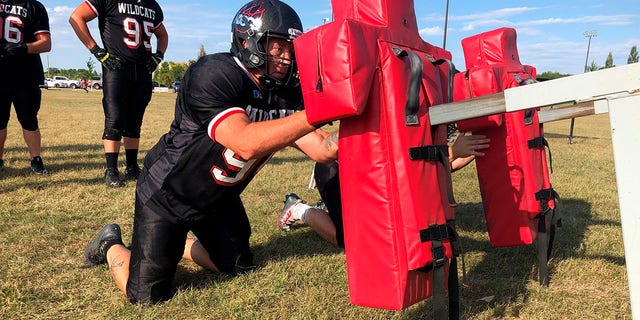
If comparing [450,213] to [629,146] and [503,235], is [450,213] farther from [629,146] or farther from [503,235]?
[503,235]

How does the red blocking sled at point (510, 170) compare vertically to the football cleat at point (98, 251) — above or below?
above

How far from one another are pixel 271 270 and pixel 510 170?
163 centimetres

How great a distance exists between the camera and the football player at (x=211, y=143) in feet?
7.74

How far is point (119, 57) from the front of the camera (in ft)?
17.5

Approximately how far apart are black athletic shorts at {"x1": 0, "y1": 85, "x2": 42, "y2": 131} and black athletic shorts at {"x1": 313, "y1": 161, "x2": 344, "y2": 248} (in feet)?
12.7

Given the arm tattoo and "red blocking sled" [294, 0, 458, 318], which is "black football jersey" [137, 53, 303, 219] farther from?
"red blocking sled" [294, 0, 458, 318]

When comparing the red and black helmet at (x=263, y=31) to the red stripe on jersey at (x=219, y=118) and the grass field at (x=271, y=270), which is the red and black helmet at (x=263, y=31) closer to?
the red stripe on jersey at (x=219, y=118)

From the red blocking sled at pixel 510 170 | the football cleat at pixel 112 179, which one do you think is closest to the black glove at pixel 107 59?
the football cleat at pixel 112 179

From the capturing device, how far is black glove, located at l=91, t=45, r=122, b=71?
5.25m

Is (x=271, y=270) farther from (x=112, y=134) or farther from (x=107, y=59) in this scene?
(x=107, y=59)

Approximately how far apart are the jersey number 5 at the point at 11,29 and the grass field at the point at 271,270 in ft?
5.05

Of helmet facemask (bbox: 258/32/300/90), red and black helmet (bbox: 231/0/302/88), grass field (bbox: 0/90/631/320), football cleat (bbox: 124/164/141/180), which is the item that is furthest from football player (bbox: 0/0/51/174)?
helmet facemask (bbox: 258/32/300/90)

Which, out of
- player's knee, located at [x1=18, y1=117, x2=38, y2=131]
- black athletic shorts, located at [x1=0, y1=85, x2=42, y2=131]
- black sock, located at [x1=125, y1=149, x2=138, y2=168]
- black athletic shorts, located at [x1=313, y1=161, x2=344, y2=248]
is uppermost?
black athletic shorts, located at [x1=0, y1=85, x2=42, y2=131]

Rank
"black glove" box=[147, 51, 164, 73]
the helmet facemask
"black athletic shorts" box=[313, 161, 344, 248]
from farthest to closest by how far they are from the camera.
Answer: "black glove" box=[147, 51, 164, 73] < "black athletic shorts" box=[313, 161, 344, 248] < the helmet facemask
